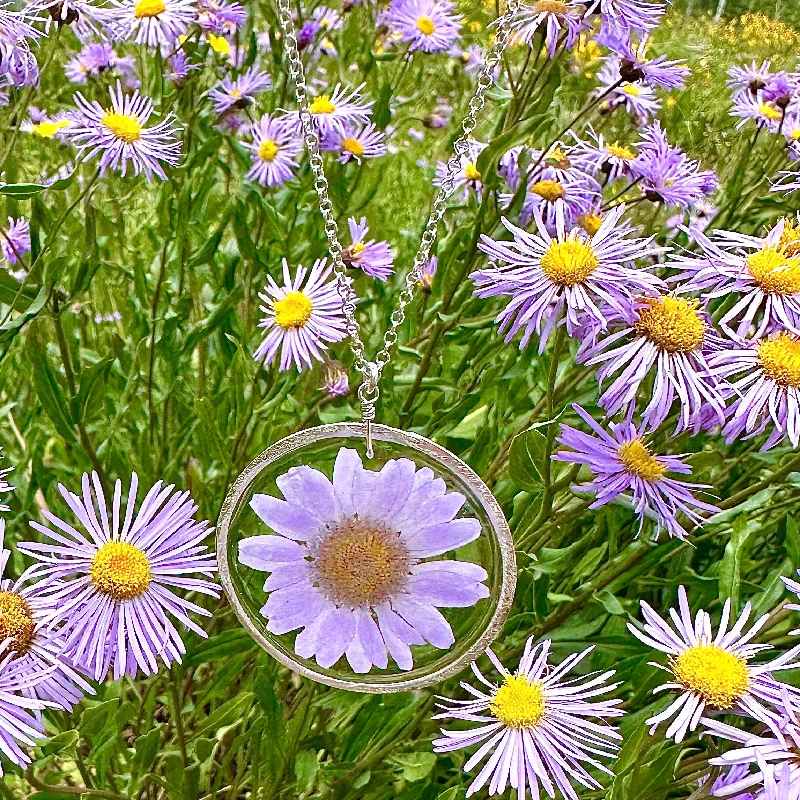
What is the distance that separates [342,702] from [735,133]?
3.19 feet

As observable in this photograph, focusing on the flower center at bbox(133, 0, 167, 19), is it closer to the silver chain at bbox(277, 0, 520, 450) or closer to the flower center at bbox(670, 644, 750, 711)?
the silver chain at bbox(277, 0, 520, 450)

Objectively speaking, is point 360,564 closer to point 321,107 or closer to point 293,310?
point 293,310

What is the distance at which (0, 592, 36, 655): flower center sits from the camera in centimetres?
42

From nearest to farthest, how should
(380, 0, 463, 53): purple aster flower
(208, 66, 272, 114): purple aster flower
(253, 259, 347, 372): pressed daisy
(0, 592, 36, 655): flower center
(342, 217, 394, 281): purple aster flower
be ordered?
(0, 592, 36, 655): flower center
(253, 259, 347, 372): pressed daisy
(342, 217, 394, 281): purple aster flower
(208, 66, 272, 114): purple aster flower
(380, 0, 463, 53): purple aster flower

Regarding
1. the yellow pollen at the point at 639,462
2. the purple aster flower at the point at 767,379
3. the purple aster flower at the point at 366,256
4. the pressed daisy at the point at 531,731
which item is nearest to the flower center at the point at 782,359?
the purple aster flower at the point at 767,379

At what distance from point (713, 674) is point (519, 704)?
0.37 feet

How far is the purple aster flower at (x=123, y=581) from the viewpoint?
44cm

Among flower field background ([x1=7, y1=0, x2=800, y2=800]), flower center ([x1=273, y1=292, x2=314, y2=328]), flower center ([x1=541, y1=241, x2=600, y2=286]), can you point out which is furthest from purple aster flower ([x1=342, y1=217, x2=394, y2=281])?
flower center ([x1=541, y1=241, x2=600, y2=286])

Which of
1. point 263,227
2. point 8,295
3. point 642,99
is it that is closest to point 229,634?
point 8,295

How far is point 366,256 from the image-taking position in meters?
0.87

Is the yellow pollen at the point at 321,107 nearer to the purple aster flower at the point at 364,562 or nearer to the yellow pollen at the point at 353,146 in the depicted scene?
the yellow pollen at the point at 353,146

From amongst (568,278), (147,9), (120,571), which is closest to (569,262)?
(568,278)

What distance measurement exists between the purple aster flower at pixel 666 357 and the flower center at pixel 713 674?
0.45 ft

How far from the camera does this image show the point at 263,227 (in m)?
1.01
